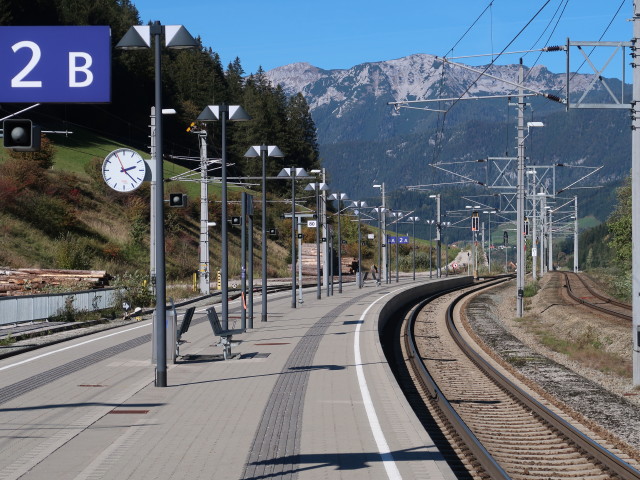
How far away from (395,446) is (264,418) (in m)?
2.49

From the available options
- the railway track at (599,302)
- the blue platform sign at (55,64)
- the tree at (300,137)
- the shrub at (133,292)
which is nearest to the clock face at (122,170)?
the shrub at (133,292)

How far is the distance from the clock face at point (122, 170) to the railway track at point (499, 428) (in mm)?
10452

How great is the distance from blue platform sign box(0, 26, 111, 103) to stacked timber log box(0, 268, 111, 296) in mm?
23400

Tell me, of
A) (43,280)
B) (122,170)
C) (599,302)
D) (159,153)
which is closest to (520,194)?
(599,302)

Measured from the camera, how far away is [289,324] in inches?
1243

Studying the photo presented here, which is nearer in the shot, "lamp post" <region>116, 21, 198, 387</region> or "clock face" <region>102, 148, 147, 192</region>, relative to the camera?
"lamp post" <region>116, 21, 198, 387</region>

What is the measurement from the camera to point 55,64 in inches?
620

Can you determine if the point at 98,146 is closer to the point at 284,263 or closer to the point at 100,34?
the point at 284,263

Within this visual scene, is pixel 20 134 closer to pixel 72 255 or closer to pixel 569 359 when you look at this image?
pixel 569 359

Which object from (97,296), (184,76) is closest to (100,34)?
(97,296)

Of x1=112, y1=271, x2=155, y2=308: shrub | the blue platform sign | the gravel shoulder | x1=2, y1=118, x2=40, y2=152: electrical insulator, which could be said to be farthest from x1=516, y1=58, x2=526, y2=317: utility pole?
x1=2, y1=118, x2=40, y2=152: electrical insulator

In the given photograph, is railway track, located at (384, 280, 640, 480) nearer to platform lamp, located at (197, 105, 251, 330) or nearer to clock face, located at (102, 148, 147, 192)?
platform lamp, located at (197, 105, 251, 330)

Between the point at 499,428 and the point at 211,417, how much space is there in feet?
15.6

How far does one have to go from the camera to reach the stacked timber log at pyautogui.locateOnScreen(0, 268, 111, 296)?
39250 mm
